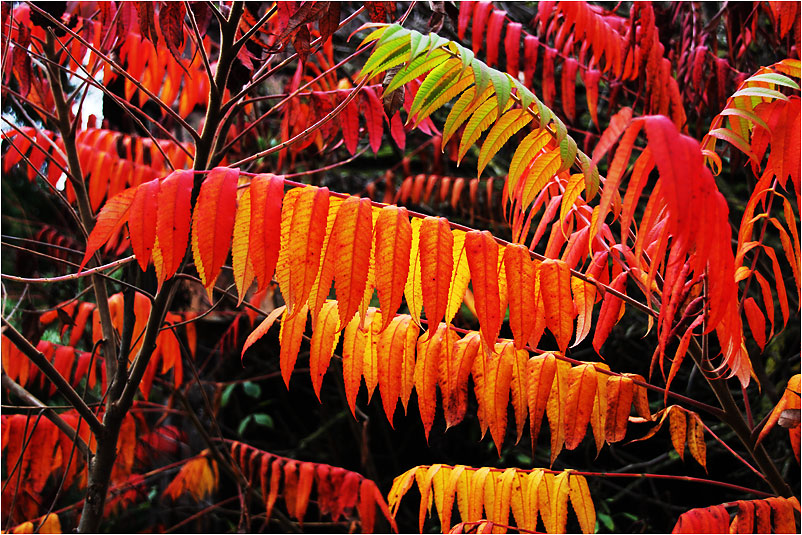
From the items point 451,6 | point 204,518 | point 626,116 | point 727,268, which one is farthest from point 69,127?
point 204,518

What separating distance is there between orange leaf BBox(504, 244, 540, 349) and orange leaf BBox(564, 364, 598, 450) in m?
0.26

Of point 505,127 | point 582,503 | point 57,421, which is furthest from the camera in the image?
point 57,421

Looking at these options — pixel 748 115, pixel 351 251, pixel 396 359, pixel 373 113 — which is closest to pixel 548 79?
pixel 373 113

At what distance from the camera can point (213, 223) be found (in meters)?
1.06

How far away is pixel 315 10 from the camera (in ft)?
4.11

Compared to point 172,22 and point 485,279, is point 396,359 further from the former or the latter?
point 172,22

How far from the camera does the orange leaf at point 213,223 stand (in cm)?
102

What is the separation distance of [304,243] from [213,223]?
159mm

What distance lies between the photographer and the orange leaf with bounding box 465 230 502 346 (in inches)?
44.1

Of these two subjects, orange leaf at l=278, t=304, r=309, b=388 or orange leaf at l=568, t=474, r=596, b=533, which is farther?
orange leaf at l=568, t=474, r=596, b=533

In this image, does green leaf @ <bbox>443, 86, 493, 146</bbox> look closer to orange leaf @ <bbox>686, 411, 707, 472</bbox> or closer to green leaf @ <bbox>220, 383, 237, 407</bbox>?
orange leaf @ <bbox>686, 411, 707, 472</bbox>

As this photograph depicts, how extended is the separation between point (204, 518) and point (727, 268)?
12.0ft

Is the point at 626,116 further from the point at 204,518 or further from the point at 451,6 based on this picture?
the point at 204,518

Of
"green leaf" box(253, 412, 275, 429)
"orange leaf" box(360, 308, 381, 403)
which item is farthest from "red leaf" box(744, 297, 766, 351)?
"green leaf" box(253, 412, 275, 429)
